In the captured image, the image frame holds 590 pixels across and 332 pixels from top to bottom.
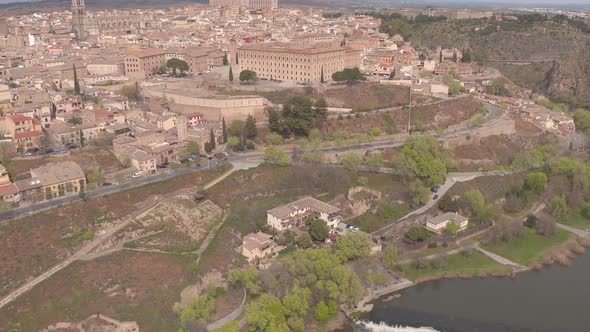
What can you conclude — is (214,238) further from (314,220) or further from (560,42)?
(560,42)

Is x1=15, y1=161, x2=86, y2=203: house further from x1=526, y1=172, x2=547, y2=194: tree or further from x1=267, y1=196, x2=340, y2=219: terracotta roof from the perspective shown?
x1=526, y1=172, x2=547, y2=194: tree

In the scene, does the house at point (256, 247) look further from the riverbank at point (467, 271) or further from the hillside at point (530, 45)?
the hillside at point (530, 45)

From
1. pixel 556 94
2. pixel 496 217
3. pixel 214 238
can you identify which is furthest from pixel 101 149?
pixel 556 94

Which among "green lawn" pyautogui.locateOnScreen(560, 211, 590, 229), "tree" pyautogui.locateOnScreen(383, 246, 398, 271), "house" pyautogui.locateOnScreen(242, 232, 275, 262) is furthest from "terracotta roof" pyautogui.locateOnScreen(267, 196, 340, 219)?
"green lawn" pyautogui.locateOnScreen(560, 211, 590, 229)

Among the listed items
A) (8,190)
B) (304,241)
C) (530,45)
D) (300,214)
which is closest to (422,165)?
(300,214)

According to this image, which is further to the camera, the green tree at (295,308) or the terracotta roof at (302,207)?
the terracotta roof at (302,207)

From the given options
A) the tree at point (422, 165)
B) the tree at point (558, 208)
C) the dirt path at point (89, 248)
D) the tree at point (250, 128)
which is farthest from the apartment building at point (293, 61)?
the tree at point (558, 208)

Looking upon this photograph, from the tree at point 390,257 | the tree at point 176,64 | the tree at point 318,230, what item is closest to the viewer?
the tree at point 390,257
